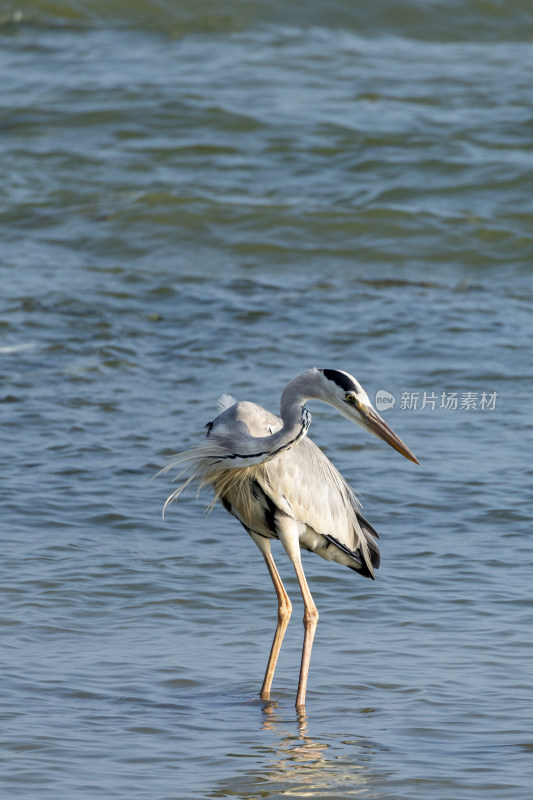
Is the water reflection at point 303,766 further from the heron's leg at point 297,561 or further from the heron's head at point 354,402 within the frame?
the heron's head at point 354,402

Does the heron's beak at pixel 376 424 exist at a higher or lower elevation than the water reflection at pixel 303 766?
higher

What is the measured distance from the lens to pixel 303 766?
4.53m

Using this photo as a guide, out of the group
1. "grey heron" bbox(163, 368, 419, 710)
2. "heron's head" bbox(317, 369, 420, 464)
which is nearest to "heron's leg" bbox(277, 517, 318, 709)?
"grey heron" bbox(163, 368, 419, 710)

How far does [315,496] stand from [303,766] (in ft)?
4.40

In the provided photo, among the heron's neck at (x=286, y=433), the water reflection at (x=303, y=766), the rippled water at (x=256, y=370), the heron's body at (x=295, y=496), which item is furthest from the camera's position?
the heron's body at (x=295, y=496)

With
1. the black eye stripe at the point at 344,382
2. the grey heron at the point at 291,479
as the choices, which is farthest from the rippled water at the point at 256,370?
the black eye stripe at the point at 344,382

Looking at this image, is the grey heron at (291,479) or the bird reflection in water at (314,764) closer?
the bird reflection in water at (314,764)

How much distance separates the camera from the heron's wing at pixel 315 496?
17.7 ft

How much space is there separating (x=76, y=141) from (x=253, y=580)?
37.2ft

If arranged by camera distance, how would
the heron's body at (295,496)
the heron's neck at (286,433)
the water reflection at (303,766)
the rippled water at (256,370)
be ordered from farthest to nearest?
the heron's body at (295,496)
the heron's neck at (286,433)
the rippled water at (256,370)
the water reflection at (303,766)

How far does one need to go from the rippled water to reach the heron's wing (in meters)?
0.47

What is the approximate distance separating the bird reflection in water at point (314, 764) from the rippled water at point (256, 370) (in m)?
0.01

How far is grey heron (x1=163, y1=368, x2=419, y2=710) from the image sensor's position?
496 cm

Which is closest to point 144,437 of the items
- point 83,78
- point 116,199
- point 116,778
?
point 116,778
